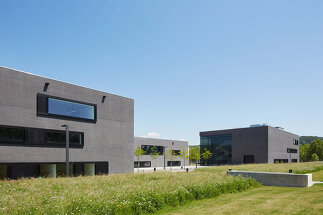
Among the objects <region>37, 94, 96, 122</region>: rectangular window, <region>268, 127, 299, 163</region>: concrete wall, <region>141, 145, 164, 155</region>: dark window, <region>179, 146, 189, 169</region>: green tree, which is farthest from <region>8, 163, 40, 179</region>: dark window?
<region>268, 127, 299, 163</region>: concrete wall

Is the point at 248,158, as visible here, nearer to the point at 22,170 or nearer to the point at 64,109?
the point at 64,109

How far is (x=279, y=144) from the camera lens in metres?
77.4

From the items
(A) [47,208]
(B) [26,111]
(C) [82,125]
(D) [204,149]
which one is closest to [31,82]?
(B) [26,111]

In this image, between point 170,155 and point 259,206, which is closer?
point 259,206

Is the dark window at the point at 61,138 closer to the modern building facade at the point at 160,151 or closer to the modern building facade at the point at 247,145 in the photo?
the modern building facade at the point at 160,151

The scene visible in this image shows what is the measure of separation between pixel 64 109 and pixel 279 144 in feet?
213

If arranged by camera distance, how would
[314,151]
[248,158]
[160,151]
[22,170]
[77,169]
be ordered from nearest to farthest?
[22,170]
[77,169]
[160,151]
[248,158]
[314,151]

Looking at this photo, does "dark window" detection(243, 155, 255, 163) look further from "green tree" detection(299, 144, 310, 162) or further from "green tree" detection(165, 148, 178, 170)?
"green tree" detection(299, 144, 310, 162)

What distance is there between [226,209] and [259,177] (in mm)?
11297

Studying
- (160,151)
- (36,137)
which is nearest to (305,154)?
(160,151)

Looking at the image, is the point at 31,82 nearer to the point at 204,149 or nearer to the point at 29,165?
the point at 29,165

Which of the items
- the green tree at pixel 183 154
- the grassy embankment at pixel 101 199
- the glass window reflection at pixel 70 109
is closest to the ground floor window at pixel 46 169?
the glass window reflection at pixel 70 109

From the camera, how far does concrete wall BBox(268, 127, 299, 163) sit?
7144 centimetres

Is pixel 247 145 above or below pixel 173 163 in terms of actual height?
above
